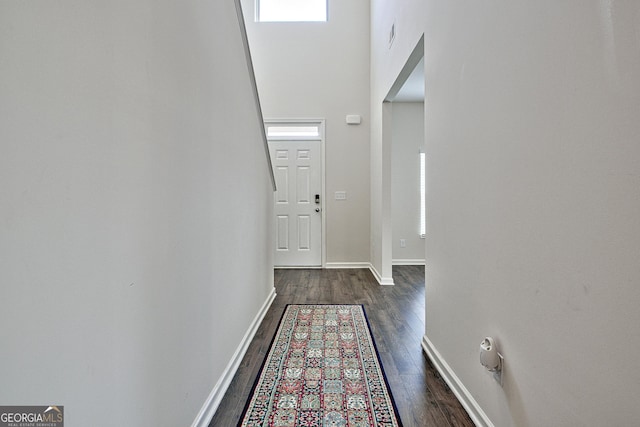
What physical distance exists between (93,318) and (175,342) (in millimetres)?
437

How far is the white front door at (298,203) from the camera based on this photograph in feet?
15.7

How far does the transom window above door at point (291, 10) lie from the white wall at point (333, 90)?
0.48 ft

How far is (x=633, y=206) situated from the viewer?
0.66 metres

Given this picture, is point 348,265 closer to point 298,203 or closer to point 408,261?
point 408,261

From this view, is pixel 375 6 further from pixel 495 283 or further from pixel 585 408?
pixel 585 408

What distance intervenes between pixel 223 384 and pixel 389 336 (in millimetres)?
1214

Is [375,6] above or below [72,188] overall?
above

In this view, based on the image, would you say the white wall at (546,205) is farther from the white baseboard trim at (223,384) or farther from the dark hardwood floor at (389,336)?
the white baseboard trim at (223,384)

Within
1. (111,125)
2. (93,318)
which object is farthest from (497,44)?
(93,318)

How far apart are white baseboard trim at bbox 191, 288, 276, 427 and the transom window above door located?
4540 millimetres

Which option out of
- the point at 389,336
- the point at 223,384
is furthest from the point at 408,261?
the point at 223,384

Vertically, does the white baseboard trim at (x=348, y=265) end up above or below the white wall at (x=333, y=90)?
below

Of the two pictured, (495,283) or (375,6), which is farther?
(375,6)

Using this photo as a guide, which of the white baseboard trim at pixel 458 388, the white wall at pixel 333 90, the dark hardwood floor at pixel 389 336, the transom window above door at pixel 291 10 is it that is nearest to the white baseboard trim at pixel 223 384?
the dark hardwood floor at pixel 389 336
